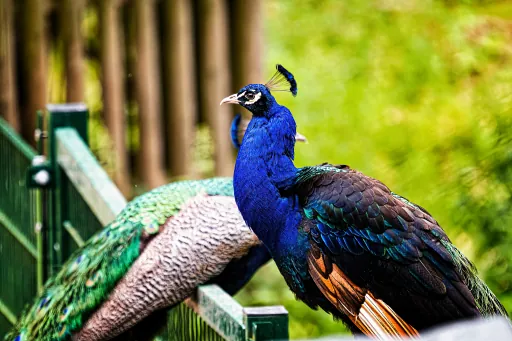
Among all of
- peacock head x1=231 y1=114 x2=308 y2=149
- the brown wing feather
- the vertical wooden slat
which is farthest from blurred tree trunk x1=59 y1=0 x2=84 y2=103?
the brown wing feather

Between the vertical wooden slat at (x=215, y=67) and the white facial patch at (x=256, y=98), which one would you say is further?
the vertical wooden slat at (x=215, y=67)

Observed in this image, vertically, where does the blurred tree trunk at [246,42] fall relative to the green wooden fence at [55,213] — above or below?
above

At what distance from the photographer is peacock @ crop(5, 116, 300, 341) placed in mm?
3002

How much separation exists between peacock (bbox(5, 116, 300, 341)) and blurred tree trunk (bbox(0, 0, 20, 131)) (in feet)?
5.69

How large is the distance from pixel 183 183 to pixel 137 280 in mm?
437

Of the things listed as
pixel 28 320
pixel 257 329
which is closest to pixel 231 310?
pixel 257 329

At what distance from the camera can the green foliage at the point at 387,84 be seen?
493 cm

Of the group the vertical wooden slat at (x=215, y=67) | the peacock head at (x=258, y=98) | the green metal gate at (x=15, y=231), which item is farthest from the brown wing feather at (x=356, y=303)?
the vertical wooden slat at (x=215, y=67)

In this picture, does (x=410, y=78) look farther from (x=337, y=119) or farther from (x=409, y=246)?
(x=409, y=246)

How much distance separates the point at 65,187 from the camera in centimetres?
371

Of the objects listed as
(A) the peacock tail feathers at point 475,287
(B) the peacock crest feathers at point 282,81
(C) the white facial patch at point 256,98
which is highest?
(B) the peacock crest feathers at point 282,81

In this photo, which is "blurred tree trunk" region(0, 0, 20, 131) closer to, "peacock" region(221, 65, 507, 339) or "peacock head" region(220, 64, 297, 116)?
"peacock head" region(220, 64, 297, 116)

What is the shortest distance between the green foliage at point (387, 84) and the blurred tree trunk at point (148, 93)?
2.85 ft

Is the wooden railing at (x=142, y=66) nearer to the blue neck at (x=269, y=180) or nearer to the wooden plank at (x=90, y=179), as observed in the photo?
the wooden plank at (x=90, y=179)
